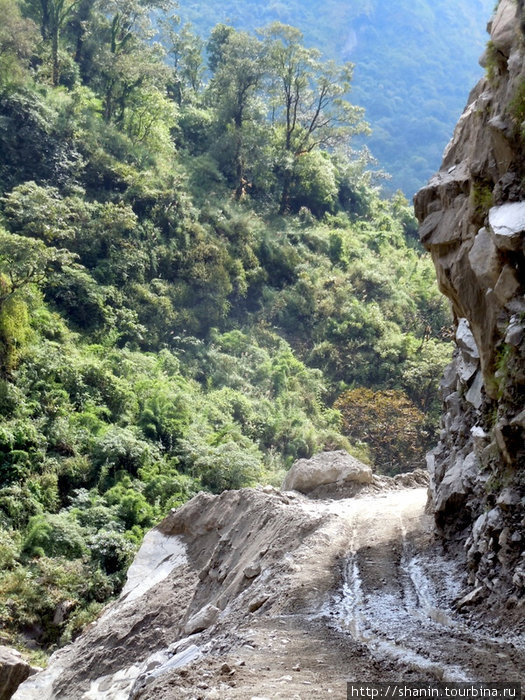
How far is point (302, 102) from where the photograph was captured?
4359 cm

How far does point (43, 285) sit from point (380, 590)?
21397 mm

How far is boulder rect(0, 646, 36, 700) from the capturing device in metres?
11.8

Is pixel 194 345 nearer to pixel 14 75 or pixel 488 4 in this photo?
pixel 14 75

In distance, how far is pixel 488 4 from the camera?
114812 millimetres

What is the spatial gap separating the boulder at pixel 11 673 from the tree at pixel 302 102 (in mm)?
34045

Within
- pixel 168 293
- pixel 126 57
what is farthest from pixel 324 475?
pixel 126 57

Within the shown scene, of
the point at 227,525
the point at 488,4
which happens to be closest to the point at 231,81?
the point at 227,525

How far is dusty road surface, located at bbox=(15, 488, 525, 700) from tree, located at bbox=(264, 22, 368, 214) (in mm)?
32613

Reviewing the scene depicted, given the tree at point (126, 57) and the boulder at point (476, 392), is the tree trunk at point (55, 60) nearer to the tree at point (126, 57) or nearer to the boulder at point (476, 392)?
the tree at point (126, 57)

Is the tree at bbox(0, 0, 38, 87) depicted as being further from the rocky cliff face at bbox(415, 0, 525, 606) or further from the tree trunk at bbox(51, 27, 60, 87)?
the rocky cliff face at bbox(415, 0, 525, 606)

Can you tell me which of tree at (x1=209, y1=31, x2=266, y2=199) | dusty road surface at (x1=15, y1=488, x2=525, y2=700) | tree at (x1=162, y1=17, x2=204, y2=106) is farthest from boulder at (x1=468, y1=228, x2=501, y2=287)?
tree at (x1=162, y1=17, x2=204, y2=106)

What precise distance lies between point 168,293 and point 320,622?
84.7 ft

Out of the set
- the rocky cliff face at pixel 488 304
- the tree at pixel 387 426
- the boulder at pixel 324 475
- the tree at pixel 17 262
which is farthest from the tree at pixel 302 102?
the rocky cliff face at pixel 488 304

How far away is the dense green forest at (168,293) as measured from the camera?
20.0 metres
